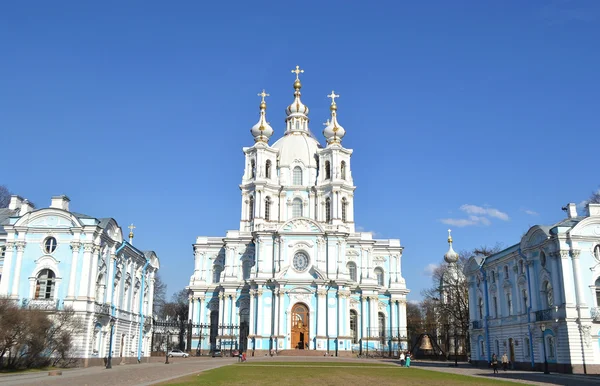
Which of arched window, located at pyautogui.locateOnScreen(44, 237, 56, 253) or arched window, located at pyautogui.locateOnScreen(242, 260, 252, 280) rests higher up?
arched window, located at pyautogui.locateOnScreen(242, 260, 252, 280)

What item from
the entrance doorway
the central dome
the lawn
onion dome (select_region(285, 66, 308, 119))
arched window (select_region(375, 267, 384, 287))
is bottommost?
the lawn

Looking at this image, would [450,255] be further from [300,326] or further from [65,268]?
[65,268]

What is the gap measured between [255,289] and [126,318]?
60.2 ft

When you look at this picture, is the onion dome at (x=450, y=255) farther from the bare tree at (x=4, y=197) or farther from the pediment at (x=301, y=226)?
the bare tree at (x=4, y=197)

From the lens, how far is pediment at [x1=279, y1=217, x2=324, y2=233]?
59344mm

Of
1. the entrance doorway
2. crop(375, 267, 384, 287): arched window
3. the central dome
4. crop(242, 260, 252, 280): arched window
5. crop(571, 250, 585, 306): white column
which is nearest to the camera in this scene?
crop(571, 250, 585, 306): white column

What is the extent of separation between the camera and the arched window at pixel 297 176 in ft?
226

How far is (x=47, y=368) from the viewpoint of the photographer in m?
30.9

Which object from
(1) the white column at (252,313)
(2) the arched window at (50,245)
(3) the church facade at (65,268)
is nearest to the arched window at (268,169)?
(1) the white column at (252,313)

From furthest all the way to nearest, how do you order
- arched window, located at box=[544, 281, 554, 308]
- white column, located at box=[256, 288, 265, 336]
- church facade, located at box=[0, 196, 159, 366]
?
white column, located at box=[256, 288, 265, 336] < arched window, located at box=[544, 281, 554, 308] < church facade, located at box=[0, 196, 159, 366]

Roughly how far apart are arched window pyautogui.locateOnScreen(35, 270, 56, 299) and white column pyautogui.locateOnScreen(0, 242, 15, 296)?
167 centimetres

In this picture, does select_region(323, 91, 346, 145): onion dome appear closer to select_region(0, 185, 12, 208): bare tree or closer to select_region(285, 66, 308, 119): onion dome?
select_region(285, 66, 308, 119): onion dome

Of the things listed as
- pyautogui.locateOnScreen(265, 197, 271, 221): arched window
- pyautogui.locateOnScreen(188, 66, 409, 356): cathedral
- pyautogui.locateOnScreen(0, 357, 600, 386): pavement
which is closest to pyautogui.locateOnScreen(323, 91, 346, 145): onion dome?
pyautogui.locateOnScreen(188, 66, 409, 356): cathedral

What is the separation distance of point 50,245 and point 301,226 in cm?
2897
